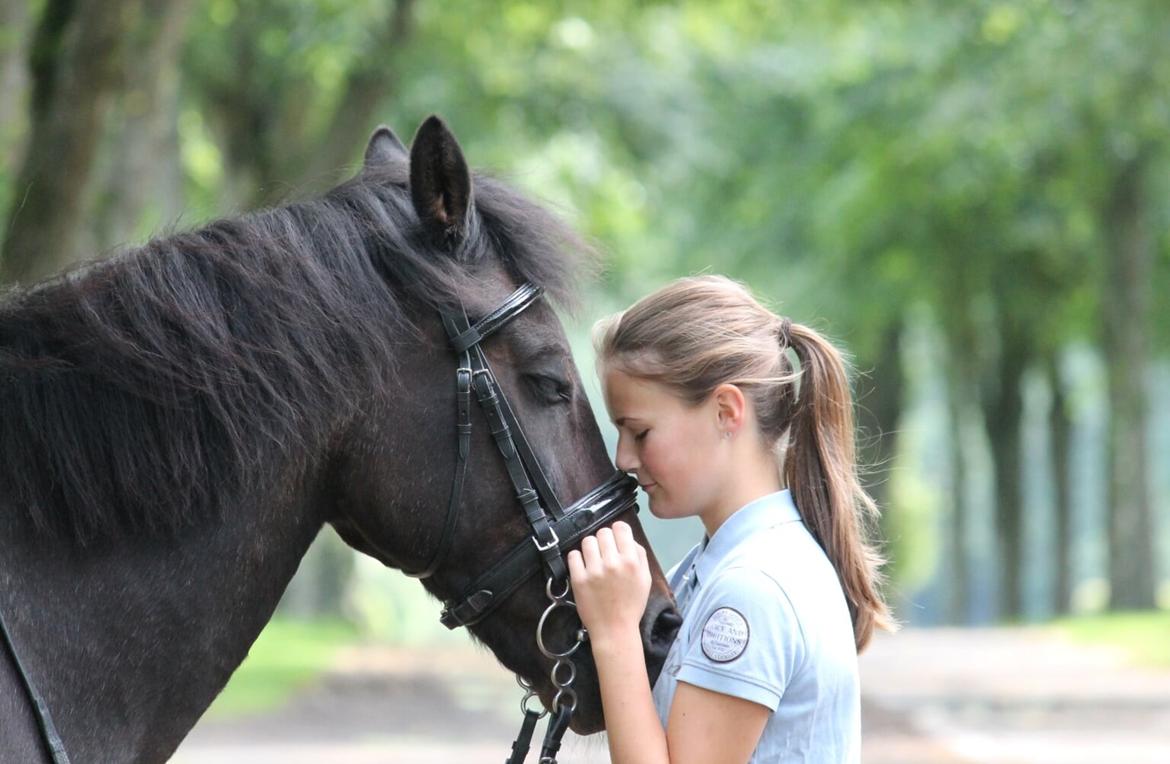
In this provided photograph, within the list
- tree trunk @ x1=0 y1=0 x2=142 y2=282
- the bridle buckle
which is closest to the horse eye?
the bridle buckle

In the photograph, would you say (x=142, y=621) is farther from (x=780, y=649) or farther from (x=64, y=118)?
(x=64, y=118)

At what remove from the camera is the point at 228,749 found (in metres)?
11.1

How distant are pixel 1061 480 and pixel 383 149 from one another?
24.6 metres

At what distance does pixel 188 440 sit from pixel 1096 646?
17.2 m

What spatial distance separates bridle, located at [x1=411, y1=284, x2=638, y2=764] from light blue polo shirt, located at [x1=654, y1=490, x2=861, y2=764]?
8.8 inches

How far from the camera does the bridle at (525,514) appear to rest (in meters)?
2.80

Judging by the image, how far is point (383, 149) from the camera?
10.7 feet

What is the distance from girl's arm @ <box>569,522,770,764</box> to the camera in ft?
8.80

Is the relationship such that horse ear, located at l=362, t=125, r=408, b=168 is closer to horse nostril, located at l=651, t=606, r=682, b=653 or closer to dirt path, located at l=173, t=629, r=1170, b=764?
horse nostril, located at l=651, t=606, r=682, b=653

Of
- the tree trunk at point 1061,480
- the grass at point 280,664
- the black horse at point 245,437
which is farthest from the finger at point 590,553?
the tree trunk at point 1061,480

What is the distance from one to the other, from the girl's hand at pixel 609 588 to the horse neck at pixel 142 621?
0.53m

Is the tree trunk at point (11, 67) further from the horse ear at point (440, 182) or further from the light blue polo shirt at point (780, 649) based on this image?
the light blue polo shirt at point (780, 649)

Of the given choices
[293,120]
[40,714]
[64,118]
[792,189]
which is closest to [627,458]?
[40,714]

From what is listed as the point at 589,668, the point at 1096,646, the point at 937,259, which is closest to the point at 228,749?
the point at 589,668
